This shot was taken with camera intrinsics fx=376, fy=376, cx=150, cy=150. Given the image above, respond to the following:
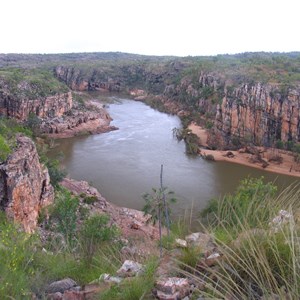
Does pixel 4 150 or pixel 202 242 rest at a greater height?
pixel 202 242

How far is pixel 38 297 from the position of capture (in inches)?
191

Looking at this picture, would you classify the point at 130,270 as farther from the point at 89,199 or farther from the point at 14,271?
the point at 89,199

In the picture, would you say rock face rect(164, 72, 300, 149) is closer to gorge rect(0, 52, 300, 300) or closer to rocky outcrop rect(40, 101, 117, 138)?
gorge rect(0, 52, 300, 300)

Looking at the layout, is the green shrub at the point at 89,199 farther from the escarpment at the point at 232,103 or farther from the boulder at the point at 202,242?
the escarpment at the point at 232,103

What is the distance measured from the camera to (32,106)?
52.1 m

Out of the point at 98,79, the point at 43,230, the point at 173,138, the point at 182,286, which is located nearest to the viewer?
the point at 182,286

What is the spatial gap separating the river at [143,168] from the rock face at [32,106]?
23.4ft

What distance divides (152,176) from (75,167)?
8030mm

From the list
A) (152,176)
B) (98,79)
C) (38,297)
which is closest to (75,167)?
(152,176)

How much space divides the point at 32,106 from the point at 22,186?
38.5m

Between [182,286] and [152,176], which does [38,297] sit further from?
[152,176]

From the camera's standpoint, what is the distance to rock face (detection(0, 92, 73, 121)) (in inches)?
1998

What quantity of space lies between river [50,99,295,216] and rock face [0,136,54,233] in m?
10.4

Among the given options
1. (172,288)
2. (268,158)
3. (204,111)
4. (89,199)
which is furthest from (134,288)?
(204,111)
